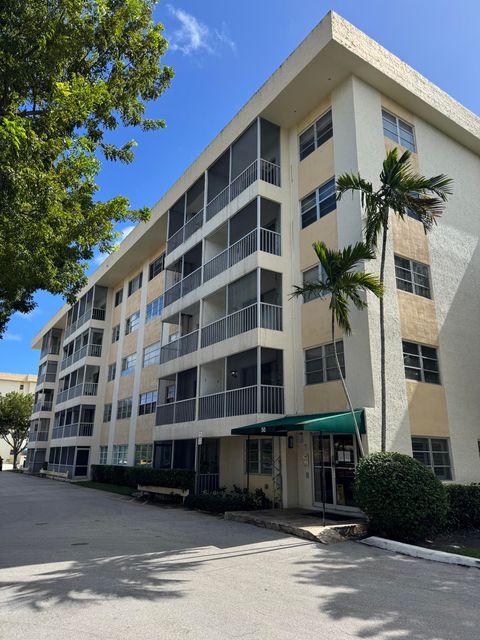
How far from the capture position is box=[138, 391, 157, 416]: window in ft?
87.5

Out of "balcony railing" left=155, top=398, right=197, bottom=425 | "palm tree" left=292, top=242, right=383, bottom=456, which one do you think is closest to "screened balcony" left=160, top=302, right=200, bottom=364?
"balcony railing" left=155, top=398, right=197, bottom=425

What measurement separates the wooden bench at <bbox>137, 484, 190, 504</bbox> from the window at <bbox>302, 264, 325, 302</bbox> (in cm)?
872

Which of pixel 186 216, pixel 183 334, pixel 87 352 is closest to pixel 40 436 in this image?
pixel 87 352

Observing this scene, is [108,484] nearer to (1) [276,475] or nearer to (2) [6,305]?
(1) [276,475]

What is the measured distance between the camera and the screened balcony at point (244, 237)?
58.3 feet

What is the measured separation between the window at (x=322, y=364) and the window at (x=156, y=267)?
14802mm

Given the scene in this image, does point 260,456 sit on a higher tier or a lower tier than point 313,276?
lower

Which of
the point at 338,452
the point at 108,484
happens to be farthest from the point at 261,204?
the point at 108,484

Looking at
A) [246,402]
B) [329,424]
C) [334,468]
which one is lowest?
[334,468]

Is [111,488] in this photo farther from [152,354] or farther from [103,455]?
[152,354]

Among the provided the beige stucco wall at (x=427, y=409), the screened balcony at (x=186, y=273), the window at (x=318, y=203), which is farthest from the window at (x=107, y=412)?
the beige stucco wall at (x=427, y=409)

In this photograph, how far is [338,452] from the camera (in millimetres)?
14602

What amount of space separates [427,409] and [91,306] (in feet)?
91.9

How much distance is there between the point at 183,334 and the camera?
22.9 metres
